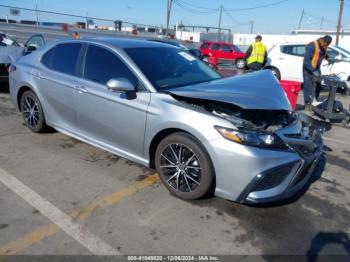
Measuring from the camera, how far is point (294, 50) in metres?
12.7

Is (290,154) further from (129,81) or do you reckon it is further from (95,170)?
(95,170)

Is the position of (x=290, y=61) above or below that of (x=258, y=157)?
above

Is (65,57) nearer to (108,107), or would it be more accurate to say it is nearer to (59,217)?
(108,107)

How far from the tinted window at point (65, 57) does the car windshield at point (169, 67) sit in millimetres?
913

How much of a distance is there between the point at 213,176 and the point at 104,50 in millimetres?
2150

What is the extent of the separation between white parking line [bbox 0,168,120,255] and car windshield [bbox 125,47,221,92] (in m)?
1.65

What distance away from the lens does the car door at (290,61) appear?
40.8 ft

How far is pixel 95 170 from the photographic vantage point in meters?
4.15

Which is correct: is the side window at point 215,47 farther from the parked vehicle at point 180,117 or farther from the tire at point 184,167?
the tire at point 184,167

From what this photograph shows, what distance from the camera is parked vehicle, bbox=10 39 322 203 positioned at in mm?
3084

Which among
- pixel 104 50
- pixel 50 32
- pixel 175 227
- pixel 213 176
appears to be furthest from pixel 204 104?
pixel 50 32

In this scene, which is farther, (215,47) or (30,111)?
(215,47)

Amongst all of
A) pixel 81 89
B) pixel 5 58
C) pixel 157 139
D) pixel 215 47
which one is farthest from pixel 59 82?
pixel 215 47

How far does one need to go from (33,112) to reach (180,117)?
2.99 metres
